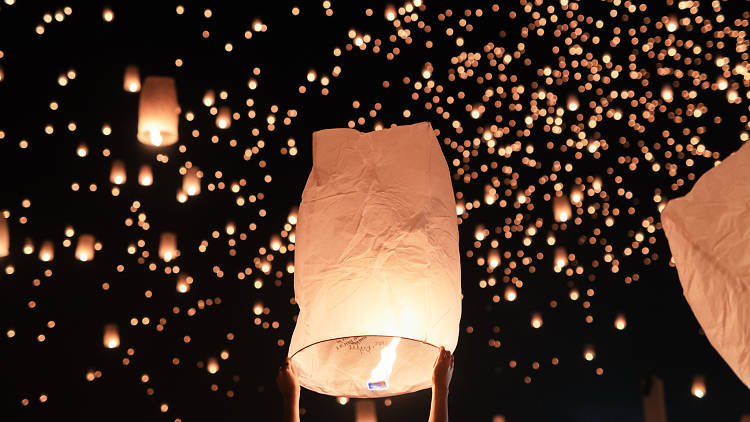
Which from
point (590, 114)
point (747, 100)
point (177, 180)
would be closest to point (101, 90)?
point (177, 180)

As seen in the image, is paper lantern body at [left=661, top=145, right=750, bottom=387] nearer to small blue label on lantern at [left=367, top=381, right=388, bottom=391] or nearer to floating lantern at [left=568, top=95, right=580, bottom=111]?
small blue label on lantern at [left=367, top=381, right=388, bottom=391]

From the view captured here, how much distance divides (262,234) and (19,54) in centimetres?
212

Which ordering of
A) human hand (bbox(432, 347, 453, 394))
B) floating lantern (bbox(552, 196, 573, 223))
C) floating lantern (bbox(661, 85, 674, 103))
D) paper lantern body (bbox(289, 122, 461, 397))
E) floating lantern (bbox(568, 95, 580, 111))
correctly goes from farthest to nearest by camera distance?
1. floating lantern (bbox(552, 196, 573, 223))
2. floating lantern (bbox(661, 85, 674, 103))
3. floating lantern (bbox(568, 95, 580, 111))
4. human hand (bbox(432, 347, 453, 394))
5. paper lantern body (bbox(289, 122, 461, 397))

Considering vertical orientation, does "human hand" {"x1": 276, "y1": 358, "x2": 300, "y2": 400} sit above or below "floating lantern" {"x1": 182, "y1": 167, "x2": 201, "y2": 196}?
below

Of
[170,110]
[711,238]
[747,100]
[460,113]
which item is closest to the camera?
[711,238]

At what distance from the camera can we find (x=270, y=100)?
16.7 feet

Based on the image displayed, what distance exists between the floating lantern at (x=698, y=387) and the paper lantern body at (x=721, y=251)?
3.84m

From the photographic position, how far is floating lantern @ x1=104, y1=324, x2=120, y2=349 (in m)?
4.62

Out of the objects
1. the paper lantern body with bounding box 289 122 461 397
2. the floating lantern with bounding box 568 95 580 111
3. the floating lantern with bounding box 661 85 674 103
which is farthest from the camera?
the floating lantern with bounding box 661 85 674 103

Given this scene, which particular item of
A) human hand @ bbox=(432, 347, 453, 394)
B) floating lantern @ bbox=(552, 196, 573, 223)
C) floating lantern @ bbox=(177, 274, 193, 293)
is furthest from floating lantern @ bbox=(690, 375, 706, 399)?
human hand @ bbox=(432, 347, 453, 394)

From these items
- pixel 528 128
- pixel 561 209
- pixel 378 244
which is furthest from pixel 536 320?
pixel 378 244

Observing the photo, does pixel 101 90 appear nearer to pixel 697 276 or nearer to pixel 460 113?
pixel 460 113

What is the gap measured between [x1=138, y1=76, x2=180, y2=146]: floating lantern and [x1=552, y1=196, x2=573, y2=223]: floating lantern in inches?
95.2

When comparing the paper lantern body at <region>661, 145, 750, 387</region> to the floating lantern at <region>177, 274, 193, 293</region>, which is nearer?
the paper lantern body at <region>661, 145, 750, 387</region>
